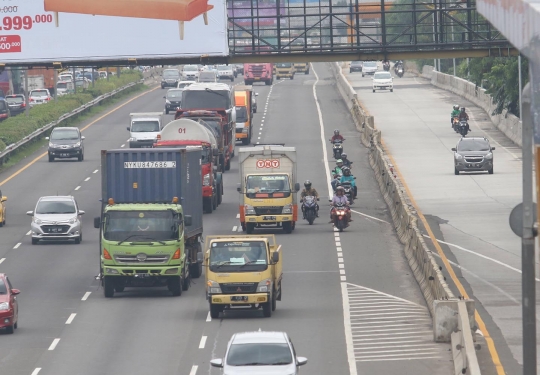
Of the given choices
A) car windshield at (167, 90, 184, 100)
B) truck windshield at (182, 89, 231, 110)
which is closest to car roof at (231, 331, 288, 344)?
truck windshield at (182, 89, 231, 110)

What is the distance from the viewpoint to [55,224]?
44344 millimetres

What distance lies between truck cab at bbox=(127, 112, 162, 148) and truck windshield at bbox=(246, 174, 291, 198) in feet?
79.1

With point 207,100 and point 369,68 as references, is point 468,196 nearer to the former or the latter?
point 207,100

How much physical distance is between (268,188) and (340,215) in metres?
2.68

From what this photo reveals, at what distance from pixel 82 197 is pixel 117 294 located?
64.6 feet

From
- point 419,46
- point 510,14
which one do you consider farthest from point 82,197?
point 510,14

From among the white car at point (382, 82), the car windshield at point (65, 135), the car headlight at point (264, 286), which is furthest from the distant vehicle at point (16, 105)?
the car headlight at point (264, 286)

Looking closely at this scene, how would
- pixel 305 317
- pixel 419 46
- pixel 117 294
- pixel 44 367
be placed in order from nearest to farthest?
pixel 44 367, pixel 305 317, pixel 117 294, pixel 419 46

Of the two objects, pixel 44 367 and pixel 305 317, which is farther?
pixel 305 317

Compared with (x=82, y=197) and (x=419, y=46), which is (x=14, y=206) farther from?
(x=419, y=46)

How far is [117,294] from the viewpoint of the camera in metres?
35.8

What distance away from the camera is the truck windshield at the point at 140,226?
34.1m

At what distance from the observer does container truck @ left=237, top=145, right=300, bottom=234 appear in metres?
45.7

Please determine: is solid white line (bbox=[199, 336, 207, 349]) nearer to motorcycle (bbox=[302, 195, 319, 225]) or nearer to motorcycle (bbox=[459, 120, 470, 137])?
motorcycle (bbox=[302, 195, 319, 225])
